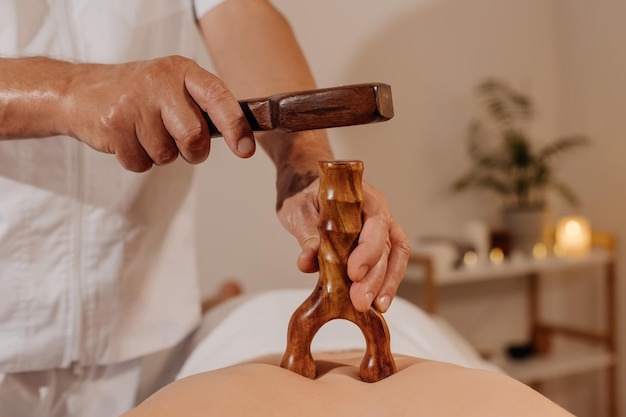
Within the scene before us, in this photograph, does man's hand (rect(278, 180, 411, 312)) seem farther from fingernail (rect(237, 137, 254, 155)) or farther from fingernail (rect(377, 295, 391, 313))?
fingernail (rect(237, 137, 254, 155))

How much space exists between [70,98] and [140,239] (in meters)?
0.47

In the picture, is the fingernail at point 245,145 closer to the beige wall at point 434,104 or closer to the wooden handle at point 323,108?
the wooden handle at point 323,108

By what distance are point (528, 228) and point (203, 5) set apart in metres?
2.09

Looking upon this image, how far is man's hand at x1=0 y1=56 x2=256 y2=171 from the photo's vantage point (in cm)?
69

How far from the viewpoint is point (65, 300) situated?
41.8 inches

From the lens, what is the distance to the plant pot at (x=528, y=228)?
2912 millimetres

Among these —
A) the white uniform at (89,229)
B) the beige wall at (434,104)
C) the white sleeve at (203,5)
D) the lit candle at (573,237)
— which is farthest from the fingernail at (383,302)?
the lit candle at (573,237)

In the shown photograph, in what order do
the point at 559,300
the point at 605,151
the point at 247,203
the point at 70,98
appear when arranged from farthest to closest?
1. the point at 559,300
2. the point at 605,151
3. the point at 247,203
4. the point at 70,98

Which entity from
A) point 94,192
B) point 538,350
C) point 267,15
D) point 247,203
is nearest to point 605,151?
point 538,350

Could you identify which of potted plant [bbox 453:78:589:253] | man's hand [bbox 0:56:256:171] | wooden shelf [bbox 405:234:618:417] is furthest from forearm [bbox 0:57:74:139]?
potted plant [bbox 453:78:589:253]

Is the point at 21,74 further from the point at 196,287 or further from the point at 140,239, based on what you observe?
the point at 196,287

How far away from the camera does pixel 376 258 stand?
0.74 metres

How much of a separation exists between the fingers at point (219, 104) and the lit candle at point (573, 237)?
2.63 metres

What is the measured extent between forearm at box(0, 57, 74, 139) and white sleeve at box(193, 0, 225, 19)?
47 cm
